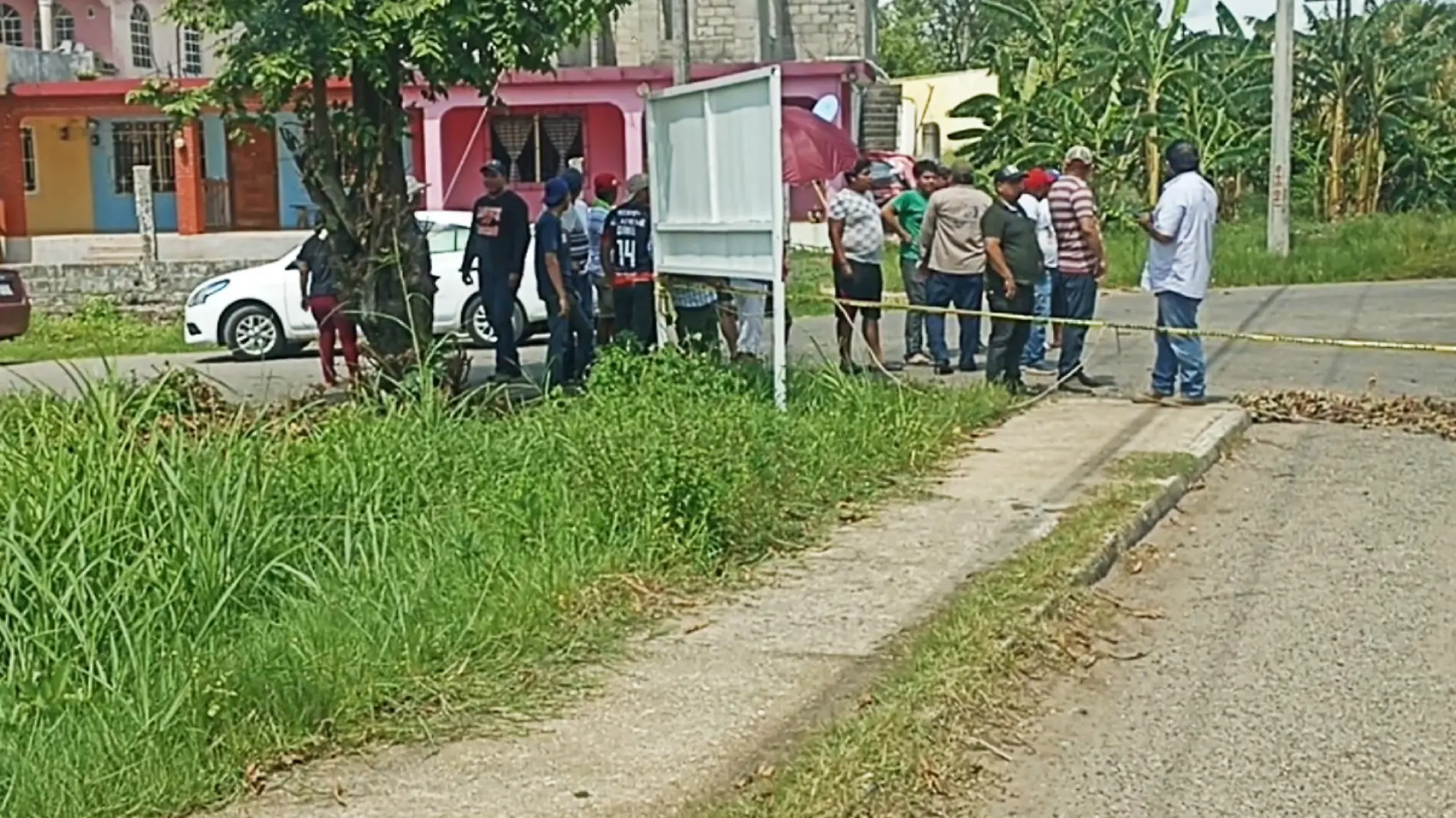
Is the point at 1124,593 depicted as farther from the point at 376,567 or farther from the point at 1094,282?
the point at 1094,282

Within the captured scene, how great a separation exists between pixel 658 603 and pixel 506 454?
6.32 feet

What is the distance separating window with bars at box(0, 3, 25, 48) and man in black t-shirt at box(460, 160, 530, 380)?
31961mm

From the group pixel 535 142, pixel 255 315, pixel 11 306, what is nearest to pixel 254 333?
pixel 255 315

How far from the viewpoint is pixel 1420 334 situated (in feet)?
58.6

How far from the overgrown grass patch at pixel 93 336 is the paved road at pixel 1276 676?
13.6 meters

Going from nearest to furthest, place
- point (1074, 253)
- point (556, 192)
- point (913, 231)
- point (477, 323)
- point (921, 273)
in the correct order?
1. point (1074, 253)
2. point (556, 192)
3. point (921, 273)
4. point (913, 231)
5. point (477, 323)

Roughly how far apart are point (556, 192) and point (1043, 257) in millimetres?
3553

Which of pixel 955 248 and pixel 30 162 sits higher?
pixel 30 162

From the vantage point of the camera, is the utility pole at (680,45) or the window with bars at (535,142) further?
the window with bars at (535,142)

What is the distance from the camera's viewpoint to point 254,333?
19375mm

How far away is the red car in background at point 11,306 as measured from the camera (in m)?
20.8

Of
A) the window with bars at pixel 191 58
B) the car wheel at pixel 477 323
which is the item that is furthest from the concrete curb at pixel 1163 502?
the window with bars at pixel 191 58

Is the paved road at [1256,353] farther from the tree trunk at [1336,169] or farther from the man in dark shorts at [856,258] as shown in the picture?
the tree trunk at [1336,169]

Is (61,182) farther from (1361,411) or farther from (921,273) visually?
(1361,411)
